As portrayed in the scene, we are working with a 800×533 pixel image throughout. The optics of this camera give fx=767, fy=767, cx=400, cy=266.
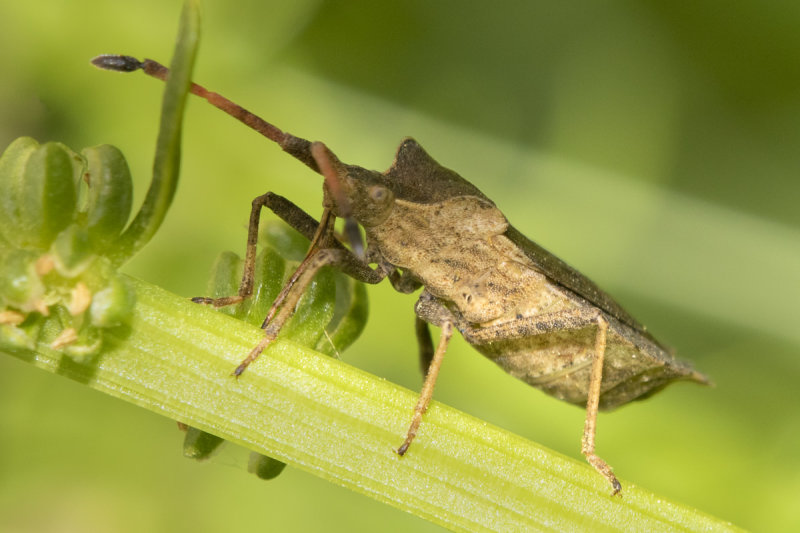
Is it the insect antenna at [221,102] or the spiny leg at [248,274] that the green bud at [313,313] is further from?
the insect antenna at [221,102]

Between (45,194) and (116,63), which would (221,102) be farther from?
(45,194)

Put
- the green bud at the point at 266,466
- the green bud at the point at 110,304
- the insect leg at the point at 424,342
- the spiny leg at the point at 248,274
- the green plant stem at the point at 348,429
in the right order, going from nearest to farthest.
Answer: the green bud at the point at 110,304 < the green plant stem at the point at 348,429 < the green bud at the point at 266,466 < the spiny leg at the point at 248,274 < the insect leg at the point at 424,342

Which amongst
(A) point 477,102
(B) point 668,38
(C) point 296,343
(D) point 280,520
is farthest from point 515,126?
(C) point 296,343

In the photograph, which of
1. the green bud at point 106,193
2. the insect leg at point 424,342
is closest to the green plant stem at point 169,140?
the green bud at point 106,193

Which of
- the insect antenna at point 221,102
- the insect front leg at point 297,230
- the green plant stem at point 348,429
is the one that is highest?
the insect antenna at point 221,102

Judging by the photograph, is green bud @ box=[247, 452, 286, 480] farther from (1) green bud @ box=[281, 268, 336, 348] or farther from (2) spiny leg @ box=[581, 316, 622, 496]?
(2) spiny leg @ box=[581, 316, 622, 496]

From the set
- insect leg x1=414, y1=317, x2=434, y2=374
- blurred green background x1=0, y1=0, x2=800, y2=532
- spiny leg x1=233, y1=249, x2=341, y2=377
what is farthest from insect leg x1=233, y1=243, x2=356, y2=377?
blurred green background x1=0, y1=0, x2=800, y2=532

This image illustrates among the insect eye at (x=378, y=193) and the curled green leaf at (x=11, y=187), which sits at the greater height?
the insect eye at (x=378, y=193)
